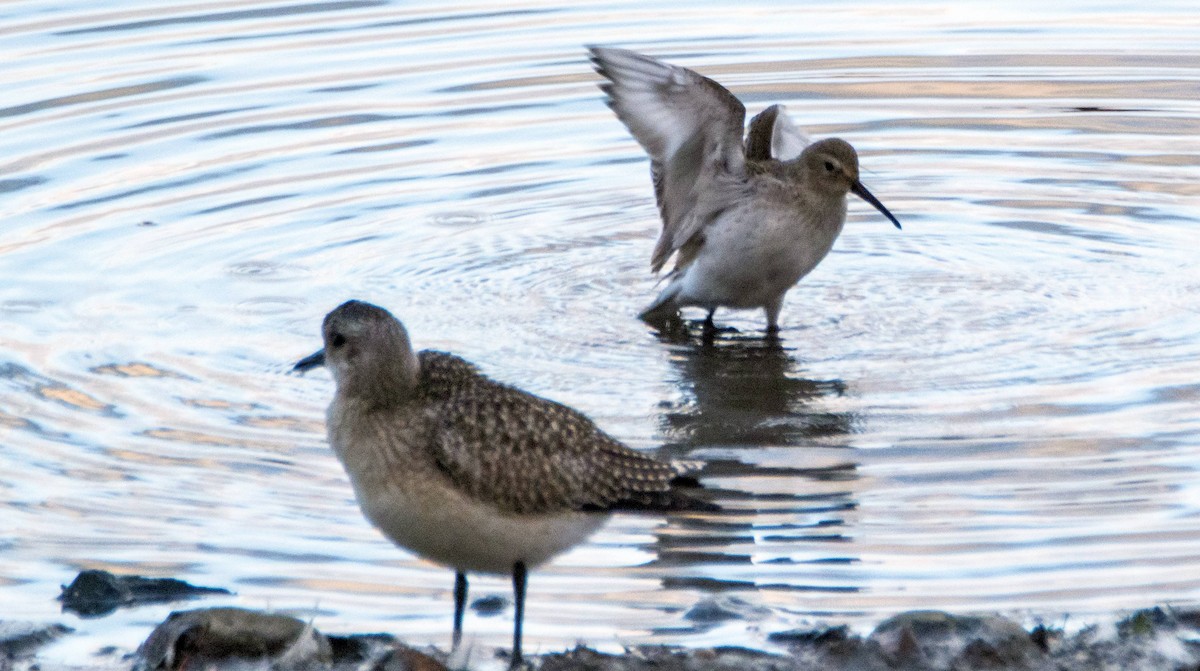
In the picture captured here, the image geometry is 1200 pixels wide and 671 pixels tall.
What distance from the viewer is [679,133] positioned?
9.20 metres

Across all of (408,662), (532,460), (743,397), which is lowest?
(743,397)

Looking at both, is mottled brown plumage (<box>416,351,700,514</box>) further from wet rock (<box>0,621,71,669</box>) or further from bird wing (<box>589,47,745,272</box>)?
bird wing (<box>589,47,745,272</box>)

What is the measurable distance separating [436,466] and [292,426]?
2.41 meters

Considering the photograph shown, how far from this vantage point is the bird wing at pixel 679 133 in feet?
29.0

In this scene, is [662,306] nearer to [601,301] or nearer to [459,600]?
[601,301]

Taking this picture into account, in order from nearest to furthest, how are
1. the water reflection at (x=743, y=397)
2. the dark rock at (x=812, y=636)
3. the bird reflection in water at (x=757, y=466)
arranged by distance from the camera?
the dark rock at (x=812, y=636) < the bird reflection in water at (x=757, y=466) < the water reflection at (x=743, y=397)

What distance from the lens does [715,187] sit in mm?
9297

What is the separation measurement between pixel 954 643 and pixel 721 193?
4401 millimetres

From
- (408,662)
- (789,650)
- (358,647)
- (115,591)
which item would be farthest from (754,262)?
(408,662)

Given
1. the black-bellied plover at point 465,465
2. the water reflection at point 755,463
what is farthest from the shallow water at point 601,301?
the black-bellied plover at point 465,465

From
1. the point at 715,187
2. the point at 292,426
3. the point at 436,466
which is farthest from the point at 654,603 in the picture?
the point at 715,187

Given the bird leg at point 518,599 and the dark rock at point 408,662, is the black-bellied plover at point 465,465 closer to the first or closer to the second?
the bird leg at point 518,599

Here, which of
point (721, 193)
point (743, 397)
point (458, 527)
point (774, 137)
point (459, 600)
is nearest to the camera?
point (458, 527)

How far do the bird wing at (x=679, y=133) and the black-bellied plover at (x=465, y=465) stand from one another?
3.68 m
